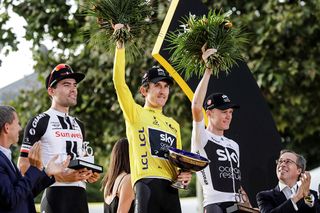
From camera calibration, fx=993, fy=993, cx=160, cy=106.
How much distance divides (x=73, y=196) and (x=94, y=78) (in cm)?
663

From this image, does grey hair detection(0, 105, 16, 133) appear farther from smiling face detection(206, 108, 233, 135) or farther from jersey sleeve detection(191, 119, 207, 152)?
smiling face detection(206, 108, 233, 135)

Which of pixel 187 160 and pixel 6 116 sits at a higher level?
pixel 6 116

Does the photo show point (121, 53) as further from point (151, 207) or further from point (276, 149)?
point (276, 149)

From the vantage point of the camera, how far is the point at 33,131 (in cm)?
816

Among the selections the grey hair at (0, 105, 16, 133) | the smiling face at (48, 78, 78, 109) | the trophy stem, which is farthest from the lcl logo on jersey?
the grey hair at (0, 105, 16, 133)

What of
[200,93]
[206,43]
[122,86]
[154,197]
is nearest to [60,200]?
[154,197]

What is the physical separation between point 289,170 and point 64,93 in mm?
2131

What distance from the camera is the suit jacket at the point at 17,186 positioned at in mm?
6492

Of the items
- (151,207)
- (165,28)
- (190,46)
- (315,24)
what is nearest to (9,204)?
(151,207)

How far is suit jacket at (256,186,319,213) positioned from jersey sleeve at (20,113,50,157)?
205 centimetres

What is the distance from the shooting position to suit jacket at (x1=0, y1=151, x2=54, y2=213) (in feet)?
21.3

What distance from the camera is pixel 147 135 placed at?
817 centimetres

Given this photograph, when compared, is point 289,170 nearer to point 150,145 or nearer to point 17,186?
point 150,145

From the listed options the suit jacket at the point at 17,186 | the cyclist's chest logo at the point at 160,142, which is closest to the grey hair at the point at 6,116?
the suit jacket at the point at 17,186
